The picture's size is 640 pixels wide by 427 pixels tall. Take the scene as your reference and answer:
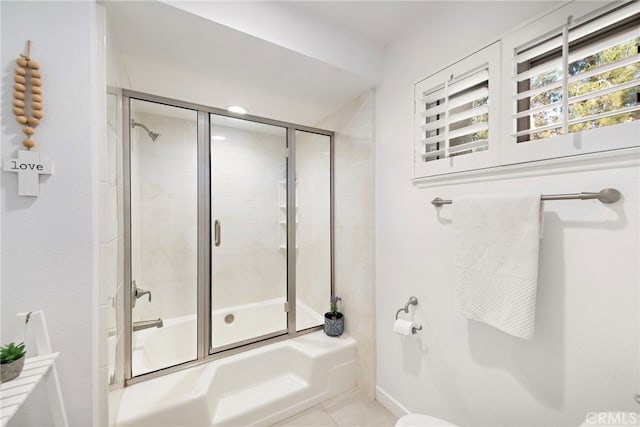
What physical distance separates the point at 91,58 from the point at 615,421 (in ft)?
6.77

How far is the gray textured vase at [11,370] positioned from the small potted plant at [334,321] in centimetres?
161

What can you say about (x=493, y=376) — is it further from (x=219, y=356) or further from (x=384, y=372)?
(x=219, y=356)

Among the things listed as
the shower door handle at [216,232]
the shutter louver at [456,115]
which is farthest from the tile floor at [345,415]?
the shutter louver at [456,115]

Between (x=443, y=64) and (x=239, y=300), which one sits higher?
(x=443, y=64)

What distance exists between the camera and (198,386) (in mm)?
1398

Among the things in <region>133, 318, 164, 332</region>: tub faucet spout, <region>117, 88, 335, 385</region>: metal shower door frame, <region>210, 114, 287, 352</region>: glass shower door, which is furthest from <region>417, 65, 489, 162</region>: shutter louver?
<region>133, 318, 164, 332</region>: tub faucet spout

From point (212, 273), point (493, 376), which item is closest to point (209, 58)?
point (212, 273)

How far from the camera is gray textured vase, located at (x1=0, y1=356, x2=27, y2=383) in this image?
2.42 ft

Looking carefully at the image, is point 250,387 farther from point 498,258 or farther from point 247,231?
point 498,258

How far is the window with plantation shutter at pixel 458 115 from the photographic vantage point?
1.11m

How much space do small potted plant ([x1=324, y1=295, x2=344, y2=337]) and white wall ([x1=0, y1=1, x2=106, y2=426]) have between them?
137 cm

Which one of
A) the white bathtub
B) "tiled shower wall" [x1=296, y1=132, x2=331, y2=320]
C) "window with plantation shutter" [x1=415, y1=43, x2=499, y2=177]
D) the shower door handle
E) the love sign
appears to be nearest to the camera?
the love sign

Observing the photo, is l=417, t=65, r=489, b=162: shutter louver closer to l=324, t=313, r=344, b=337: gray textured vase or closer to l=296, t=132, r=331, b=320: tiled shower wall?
l=296, t=132, r=331, b=320: tiled shower wall

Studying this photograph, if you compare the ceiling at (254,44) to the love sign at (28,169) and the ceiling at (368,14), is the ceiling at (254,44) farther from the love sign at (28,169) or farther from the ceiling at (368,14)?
the love sign at (28,169)
